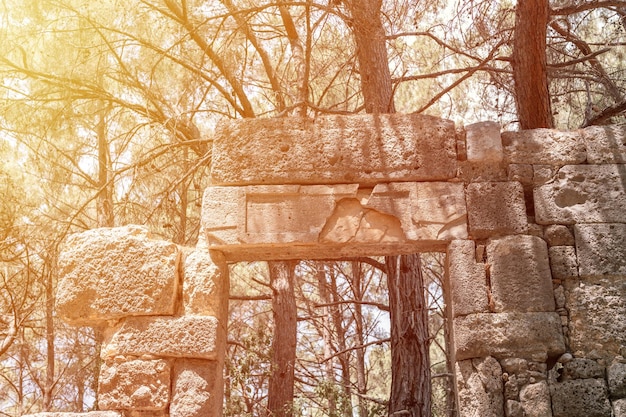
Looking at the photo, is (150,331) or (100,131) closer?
(150,331)

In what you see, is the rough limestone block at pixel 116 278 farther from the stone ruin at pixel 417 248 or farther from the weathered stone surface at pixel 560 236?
the weathered stone surface at pixel 560 236

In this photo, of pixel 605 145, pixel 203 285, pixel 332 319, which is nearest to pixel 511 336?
pixel 605 145

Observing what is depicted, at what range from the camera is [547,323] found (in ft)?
12.2

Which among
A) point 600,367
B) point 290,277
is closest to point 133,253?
point 600,367

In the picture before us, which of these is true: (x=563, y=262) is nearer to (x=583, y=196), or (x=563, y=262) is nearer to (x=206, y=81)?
(x=583, y=196)

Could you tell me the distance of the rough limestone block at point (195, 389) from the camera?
12.3 feet

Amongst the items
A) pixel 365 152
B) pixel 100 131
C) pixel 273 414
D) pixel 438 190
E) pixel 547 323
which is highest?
pixel 100 131

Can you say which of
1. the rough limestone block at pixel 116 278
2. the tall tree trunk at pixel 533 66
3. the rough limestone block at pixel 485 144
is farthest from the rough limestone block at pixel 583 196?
the rough limestone block at pixel 116 278

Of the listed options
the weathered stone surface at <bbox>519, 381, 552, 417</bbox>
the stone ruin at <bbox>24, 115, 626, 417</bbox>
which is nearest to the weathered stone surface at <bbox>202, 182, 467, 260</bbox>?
the stone ruin at <bbox>24, 115, 626, 417</bbox>

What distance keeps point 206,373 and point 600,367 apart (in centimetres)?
218

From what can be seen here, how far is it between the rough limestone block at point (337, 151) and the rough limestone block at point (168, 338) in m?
0.87

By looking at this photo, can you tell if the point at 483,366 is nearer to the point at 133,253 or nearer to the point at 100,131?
the point at 133,253

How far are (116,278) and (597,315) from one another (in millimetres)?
2762

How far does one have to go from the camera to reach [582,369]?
144 inches
